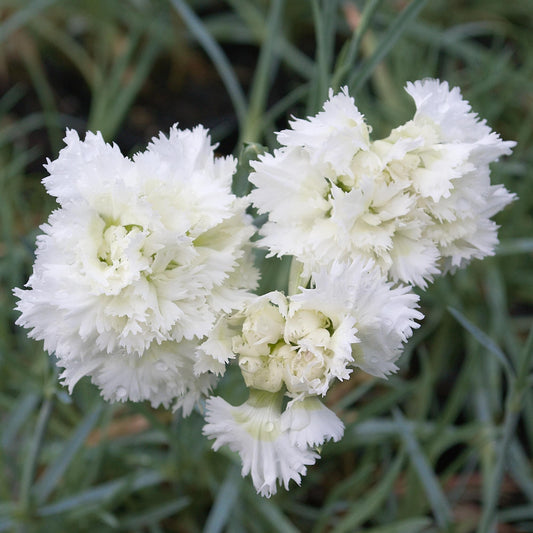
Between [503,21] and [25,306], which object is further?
[503,21]

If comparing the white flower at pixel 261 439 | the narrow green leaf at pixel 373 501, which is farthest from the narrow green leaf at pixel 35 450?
the narrow green leaf at pixel 373 501

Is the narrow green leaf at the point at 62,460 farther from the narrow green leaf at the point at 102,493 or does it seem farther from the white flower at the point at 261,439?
the white flower at the point at 261,439

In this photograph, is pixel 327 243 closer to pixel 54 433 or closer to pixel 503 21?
pixel 54 433

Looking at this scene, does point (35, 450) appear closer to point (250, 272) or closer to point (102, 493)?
point (102, 493)

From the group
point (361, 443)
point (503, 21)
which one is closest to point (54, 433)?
point (361, 443)

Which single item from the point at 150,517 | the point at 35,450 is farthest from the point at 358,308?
the point at 150,517

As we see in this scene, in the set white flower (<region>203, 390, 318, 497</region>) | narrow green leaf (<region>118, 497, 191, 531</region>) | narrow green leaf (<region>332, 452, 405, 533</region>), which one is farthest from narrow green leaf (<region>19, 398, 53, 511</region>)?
narrow green leaf (<region>332, 452, 405, 533</region>)

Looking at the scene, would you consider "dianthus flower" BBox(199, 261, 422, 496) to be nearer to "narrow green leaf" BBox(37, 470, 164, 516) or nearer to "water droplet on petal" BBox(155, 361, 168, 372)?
"water droplet on petal" BBox(155, 361, 168, 372)
